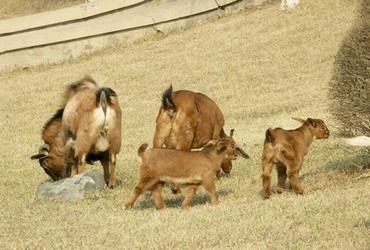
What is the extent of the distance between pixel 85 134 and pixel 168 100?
1.68 metres

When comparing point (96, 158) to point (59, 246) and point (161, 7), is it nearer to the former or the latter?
point (59, 246)

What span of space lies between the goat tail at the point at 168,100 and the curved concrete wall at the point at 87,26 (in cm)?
1775

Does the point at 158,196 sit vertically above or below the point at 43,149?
above

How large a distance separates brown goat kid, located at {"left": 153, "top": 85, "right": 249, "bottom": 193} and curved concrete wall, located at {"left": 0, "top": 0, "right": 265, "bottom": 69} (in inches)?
679

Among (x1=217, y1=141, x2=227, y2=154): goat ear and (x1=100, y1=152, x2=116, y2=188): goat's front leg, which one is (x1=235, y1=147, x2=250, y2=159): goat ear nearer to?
(x1=217, y1=141, x2=227, y2=154): goat ear

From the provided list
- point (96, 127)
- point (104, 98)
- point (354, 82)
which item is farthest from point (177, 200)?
point (354, 82)

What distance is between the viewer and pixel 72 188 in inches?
562

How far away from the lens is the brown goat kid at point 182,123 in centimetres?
1441

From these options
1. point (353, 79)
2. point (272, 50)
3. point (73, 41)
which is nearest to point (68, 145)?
point (353, 79)

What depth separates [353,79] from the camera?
13727 millimetres

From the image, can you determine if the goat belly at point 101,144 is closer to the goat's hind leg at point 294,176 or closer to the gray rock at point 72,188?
the gray rock at point 72,188

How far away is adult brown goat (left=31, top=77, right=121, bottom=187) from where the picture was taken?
15.2 m

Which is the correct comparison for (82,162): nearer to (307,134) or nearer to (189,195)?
(189,195)

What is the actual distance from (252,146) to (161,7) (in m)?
14.8
